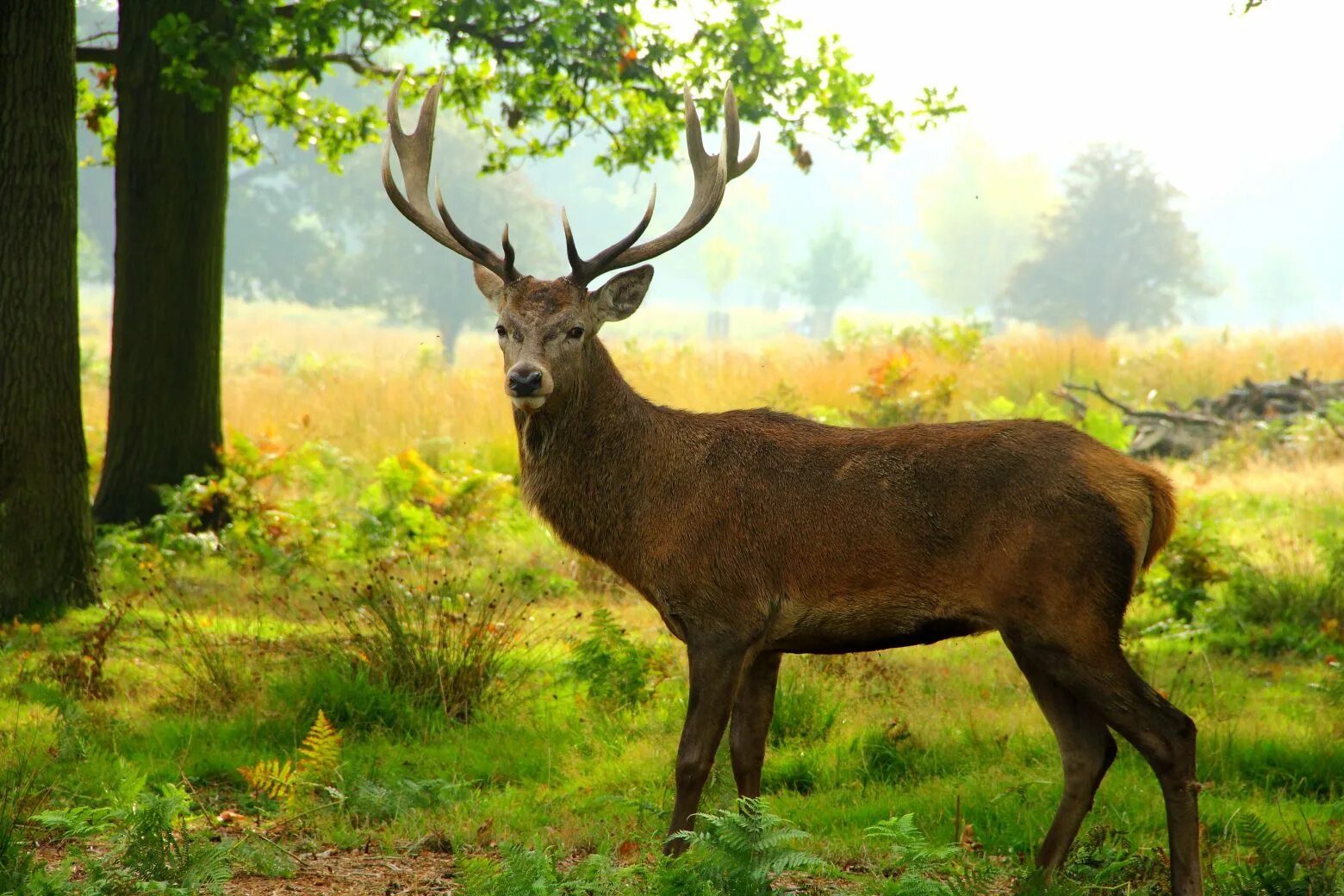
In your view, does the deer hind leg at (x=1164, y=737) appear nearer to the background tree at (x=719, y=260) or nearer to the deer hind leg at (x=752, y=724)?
the deer hind leg at (x=752, y=724)

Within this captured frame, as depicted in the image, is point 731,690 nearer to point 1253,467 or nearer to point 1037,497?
point 1037,497

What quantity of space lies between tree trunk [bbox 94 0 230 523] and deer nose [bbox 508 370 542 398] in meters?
6.26

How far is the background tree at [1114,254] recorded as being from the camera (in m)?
76.1

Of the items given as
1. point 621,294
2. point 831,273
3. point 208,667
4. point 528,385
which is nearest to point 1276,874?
point 528,385

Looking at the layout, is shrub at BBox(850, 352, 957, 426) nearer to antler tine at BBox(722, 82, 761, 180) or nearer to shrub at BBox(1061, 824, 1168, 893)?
antler tine at BBox(722, 82, 761, 180)

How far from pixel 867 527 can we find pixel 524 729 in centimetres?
250

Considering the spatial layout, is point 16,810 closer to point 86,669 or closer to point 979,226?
point 86,669

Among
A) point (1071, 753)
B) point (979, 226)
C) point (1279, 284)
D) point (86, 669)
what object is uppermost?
point (979, 226)

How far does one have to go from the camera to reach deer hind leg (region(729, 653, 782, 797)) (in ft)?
17.9

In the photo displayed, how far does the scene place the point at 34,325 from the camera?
8.34m

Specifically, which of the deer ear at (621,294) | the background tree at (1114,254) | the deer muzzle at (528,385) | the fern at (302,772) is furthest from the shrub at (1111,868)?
the background tree at (1114,254)

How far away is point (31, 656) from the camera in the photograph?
7566 mm

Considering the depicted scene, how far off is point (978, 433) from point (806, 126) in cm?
749

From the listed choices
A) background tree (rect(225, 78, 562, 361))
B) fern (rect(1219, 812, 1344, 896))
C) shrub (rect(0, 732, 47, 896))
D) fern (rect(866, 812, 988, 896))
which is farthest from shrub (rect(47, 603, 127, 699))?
background tree (rect(225, 78, 562, 361))
